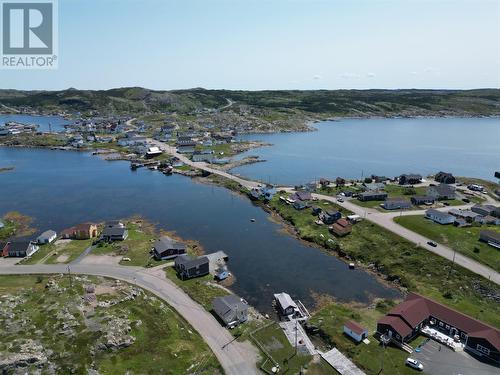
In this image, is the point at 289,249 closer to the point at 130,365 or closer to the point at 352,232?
the point at 352,232

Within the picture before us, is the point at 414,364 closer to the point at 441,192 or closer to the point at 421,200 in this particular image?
the point at 421,200

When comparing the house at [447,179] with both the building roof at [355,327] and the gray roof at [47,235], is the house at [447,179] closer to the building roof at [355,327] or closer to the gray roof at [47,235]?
the building roof at [355,327]

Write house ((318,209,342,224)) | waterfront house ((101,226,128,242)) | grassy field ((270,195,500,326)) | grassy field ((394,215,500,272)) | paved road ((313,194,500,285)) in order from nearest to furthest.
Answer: grassy field ((270,195,500,326))
paved road ((313,194,500,285))
grassy field ((394,215,500,272))
waterfront house ((101,226,128,242))
house ((318,209,342,224))

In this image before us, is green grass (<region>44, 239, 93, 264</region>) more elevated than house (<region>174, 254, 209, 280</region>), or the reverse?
house (<region>174, 254, 209, 280</region>)

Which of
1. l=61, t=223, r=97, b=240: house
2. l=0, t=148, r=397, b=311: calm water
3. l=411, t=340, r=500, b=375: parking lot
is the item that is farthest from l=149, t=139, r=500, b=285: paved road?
l=61, t=223, r=97, b=240: house

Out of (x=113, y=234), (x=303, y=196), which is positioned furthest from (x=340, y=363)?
(x=303, y=196)

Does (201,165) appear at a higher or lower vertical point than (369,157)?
lower

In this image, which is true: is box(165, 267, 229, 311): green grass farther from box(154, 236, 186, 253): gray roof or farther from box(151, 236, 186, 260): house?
box(154, 236, 186, 253): gray roof

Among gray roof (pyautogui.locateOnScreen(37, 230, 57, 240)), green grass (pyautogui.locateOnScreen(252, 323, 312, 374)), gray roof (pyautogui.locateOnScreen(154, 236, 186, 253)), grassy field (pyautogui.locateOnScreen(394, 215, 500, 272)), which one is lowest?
green grass (pyautogui.locateOnScreen(252, 323, 312, 374))
